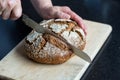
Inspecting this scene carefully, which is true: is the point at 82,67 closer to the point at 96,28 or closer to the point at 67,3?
the point at 96,28

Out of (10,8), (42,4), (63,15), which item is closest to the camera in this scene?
(10,8)

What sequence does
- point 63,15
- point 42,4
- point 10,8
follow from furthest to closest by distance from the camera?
point 42,4, point 63,15, point 10,8

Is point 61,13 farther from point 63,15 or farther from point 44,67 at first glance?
point 44,67

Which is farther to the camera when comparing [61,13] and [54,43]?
[61,13]

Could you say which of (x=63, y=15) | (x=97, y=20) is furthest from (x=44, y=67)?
(x=97, y=20)

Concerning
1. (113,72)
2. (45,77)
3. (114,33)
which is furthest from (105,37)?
(45,77)

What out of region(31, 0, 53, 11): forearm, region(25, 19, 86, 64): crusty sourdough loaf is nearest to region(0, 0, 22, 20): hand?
region(25, 19, 86, 64): crusty sourdough loaf

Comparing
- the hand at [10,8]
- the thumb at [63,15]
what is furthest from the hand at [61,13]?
the hand at [10,8]

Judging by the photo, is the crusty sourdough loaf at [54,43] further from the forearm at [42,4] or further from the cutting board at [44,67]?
the forearm at [42,4]
